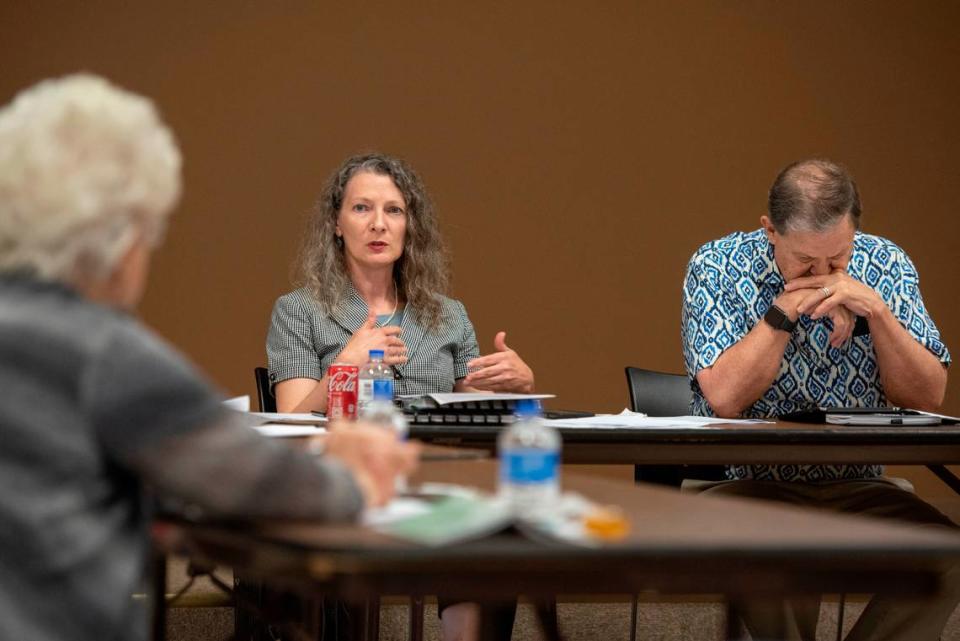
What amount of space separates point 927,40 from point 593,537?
5.10 m

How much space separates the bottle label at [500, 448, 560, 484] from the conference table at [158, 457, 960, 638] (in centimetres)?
10

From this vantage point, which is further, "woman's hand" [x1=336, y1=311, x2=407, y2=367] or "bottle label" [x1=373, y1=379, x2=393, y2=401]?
"woman's hand" [x1=336, y1=311, x2=407, y2=367]

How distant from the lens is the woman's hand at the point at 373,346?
2.95 meters

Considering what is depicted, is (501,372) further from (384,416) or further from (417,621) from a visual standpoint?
(384,416)

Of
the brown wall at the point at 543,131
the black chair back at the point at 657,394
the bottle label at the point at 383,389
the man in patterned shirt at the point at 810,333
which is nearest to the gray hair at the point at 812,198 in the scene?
the man in patterned shirt at the point at 810,333

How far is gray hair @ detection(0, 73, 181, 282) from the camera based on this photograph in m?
1.17

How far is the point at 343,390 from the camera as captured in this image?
2.61 metres

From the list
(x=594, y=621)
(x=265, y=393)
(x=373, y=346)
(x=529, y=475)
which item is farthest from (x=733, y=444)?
(x=594, y=621)

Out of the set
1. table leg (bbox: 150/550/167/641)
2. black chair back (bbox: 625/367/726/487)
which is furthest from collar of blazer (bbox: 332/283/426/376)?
table leg (bbox: 150/550/167/641)

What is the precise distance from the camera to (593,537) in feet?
3.88

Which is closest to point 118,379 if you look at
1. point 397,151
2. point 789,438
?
point 789,438

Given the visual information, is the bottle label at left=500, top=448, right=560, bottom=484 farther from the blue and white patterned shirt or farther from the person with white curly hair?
the blue and white patterned shirt

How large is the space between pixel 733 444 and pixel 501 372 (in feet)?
2.53

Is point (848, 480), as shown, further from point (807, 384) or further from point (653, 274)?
point (653, 274)
